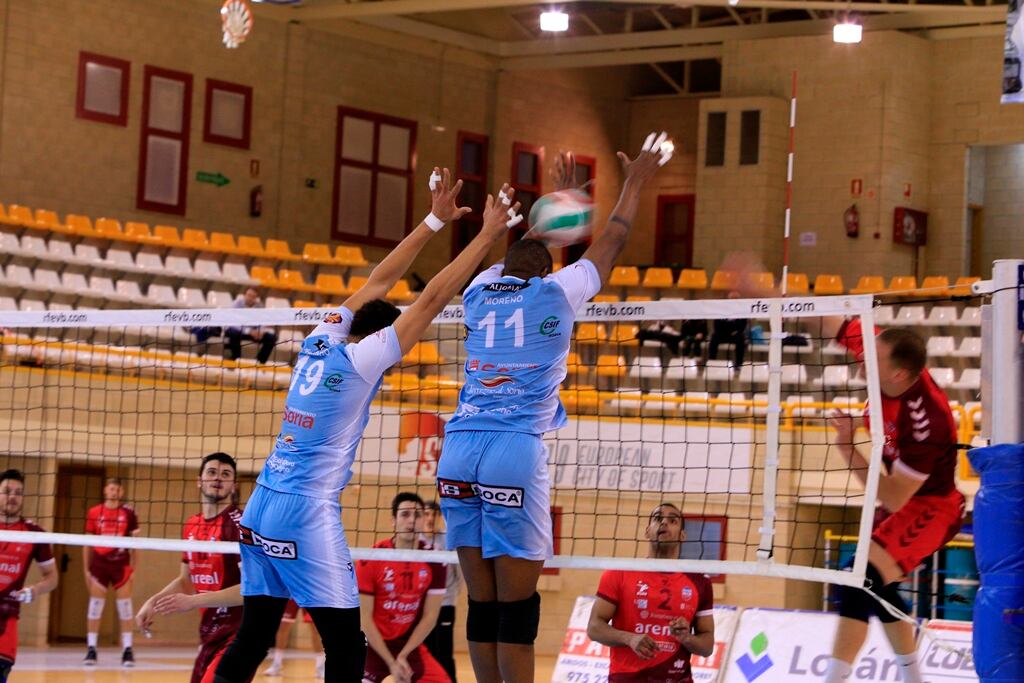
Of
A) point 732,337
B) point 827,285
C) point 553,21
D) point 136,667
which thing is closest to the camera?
point 136,667

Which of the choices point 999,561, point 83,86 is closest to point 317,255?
point 83,86

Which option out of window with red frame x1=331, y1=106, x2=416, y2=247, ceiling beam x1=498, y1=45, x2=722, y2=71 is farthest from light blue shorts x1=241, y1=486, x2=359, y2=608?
ceiling beam x1=498, y1=45, x2=722, y2=71

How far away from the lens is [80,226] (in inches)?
837

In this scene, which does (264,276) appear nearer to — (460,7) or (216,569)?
(460,7)

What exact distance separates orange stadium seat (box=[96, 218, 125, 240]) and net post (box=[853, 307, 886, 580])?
16.2 metres

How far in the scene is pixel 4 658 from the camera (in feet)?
30.7

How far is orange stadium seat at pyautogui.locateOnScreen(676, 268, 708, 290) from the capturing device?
23547 millimetres

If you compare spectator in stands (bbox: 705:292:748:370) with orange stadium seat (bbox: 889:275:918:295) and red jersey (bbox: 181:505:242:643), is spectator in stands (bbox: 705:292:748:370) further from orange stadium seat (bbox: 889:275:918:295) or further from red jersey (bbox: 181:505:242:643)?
red jersey (bbox: 181:505:242:643)

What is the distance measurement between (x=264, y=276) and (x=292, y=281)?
44cm

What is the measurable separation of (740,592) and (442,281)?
13.1m

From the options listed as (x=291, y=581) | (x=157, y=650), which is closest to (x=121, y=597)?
(x=157, y=650)

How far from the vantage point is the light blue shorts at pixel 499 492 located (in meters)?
6.20

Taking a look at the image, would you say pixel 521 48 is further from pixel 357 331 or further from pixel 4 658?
pixel 357 331

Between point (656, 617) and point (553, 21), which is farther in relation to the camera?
point (553, 21)
